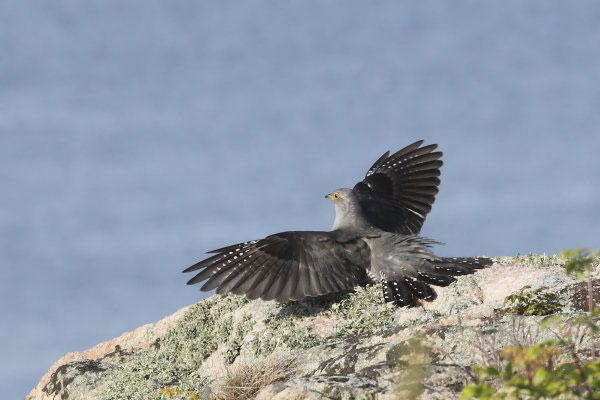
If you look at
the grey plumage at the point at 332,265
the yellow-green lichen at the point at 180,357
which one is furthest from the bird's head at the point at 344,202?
the yellow-green lichen at the point at 180,357

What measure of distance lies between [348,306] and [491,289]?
5.40 ft

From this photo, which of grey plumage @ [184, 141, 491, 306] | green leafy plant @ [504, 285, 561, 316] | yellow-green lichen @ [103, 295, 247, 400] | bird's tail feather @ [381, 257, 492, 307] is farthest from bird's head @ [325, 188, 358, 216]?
green leafy plant @ [504, 285, 561, 316]

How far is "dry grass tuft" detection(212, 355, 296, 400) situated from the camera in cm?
555

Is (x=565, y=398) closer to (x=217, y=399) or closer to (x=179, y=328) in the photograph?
(x=217, y=399)

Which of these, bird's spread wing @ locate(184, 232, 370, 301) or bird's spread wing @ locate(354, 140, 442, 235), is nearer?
bird's spread wing @ locate(184, 232, 370, 301)

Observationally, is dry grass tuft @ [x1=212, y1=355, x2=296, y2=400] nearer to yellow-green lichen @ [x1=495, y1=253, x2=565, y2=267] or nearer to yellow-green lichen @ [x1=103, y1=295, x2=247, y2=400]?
yellow-green lichen @ [x1=103, y1=295, x2=247, y2=400]

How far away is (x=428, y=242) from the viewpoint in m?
8.84

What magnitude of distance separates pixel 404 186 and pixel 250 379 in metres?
6.03

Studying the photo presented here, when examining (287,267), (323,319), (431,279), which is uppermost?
(287,267)

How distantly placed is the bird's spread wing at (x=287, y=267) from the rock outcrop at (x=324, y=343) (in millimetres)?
255

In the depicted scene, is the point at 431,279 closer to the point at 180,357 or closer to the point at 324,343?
the point at 324,343

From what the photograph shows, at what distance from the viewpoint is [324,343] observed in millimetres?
7477

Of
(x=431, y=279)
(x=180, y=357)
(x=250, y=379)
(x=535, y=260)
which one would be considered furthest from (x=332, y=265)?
(x=250, y=379)

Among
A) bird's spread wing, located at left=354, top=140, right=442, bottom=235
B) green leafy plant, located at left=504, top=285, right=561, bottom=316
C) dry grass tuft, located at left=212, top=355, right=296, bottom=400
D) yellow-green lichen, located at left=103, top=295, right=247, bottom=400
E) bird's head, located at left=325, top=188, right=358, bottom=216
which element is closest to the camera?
dry grass tuft, located at left=212, top=355, right=296, bottom=400
